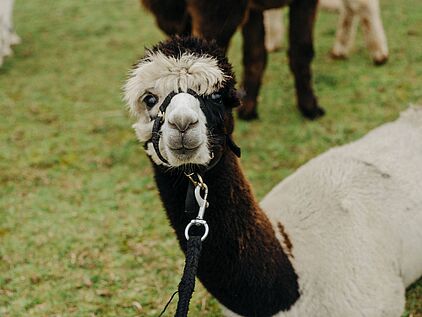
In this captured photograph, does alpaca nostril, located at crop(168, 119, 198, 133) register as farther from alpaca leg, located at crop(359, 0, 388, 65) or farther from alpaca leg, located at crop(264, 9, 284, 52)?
alpaca leg, located at crop(264, 9, 284, 52)

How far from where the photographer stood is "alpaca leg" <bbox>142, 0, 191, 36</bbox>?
12.5 feet

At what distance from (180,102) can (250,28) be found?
2725mm

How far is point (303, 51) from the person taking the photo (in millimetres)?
4094

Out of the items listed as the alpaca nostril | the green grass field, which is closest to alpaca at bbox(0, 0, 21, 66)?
the green grass field

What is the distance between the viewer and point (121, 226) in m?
3.18

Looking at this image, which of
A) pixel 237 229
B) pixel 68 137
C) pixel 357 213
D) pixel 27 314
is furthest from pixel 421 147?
pixel 68 137

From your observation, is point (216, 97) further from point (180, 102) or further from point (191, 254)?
point (191, 254)

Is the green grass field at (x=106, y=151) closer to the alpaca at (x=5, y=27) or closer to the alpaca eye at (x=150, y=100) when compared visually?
the alpaca at (x=5, y=27)

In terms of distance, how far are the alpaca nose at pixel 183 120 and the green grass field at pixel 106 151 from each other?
3.46 ft

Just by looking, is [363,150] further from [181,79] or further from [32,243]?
[32,243]

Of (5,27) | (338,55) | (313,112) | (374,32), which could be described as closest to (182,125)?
(313,112)

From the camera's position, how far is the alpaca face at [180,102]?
4.87 feet

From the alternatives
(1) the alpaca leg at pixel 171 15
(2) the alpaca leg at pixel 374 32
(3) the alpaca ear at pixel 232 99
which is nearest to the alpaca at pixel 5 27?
(1) the alpaca leg at pixel 171 15

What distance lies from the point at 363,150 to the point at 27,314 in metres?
1.67
